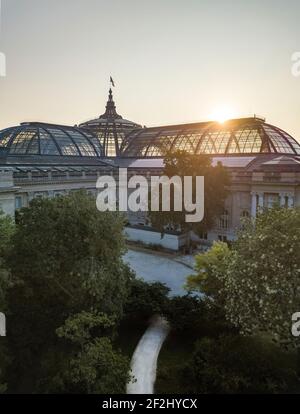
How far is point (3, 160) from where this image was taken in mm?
50500

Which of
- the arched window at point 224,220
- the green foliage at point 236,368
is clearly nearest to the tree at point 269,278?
the green foliage at point 236,368

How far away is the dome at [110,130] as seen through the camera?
224 feet

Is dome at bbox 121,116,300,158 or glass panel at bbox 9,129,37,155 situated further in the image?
glass panel at bbox 9,129,37,155

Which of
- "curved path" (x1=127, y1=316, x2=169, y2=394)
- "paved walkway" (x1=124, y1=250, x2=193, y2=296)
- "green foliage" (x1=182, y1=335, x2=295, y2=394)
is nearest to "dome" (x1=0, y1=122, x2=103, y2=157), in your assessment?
"paved walkway" (x1=124, y1=250, x2=193, y2=296)

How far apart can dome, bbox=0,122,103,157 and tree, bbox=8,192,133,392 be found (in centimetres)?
3836

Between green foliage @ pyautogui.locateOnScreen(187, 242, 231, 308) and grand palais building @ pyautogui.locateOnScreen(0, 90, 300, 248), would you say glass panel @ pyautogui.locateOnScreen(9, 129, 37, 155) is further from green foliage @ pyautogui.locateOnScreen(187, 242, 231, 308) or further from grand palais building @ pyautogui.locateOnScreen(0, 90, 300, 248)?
green foliage @ pyautogui.locateOnScreen(187, 242, 231, 308)

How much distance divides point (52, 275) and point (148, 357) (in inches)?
264

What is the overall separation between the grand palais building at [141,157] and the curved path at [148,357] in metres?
15.9

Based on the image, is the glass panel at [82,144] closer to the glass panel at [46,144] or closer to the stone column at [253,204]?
the glass panel at [46,144]

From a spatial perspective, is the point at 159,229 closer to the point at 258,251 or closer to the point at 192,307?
the point at 192,307

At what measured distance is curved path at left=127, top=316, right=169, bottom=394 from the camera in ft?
54.2

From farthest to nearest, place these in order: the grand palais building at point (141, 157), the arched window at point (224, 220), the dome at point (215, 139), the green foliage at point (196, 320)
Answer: the dome at point (215, 139) < the arched window at point (224, 220) < the grand palais building at point (141, 157) < the green foliage at point (196, 320)

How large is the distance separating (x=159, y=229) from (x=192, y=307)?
20696mm
